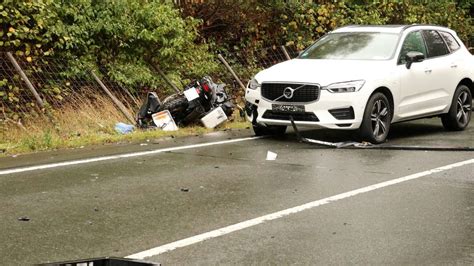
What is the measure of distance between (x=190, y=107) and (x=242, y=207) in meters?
5.99

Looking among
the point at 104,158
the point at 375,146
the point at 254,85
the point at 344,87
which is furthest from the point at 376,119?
the point at 104,158

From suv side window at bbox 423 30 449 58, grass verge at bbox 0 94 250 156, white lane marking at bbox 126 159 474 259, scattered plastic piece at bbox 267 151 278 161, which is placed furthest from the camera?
suv side window at bbox 423 30 449 58

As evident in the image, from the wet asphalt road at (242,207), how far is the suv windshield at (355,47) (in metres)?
1.90

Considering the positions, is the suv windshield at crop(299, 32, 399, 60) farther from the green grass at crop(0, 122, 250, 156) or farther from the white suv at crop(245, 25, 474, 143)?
the green grass at crop(0, 122, 250, 156)

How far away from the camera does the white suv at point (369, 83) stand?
9.88 metres

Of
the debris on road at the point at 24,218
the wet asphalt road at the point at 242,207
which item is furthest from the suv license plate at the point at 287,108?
the debris on road at the point at 24,218

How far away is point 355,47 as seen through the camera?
11.0 metres

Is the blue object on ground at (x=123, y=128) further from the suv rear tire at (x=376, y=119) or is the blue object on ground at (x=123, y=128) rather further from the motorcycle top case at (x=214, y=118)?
the suv rear tire at (x=376, y=119)

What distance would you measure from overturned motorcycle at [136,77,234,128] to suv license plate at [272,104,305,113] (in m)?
2.12

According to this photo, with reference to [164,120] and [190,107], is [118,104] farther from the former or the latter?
[190,107]

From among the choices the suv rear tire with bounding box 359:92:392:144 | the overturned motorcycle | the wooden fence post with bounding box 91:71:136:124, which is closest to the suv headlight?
the suv rear tire with bounding box 359:92:392:144

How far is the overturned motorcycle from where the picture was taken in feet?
39.7

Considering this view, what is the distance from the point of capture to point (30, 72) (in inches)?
482

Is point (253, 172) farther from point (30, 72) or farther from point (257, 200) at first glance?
point (30, 72)
